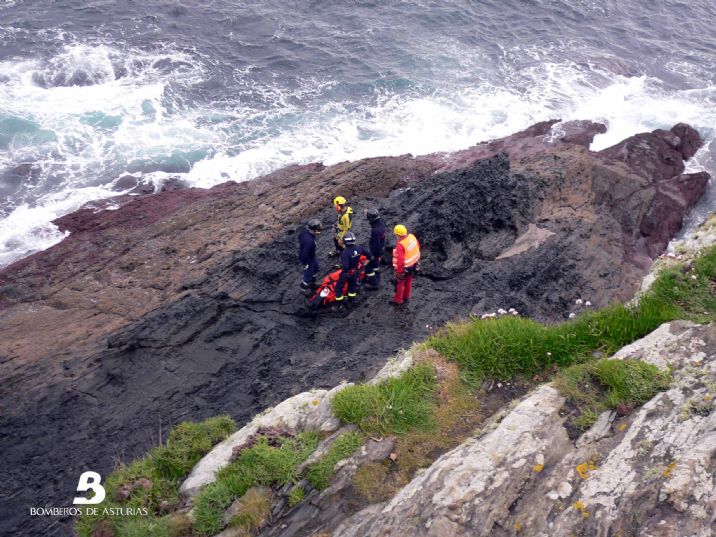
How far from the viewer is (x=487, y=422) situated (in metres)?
6.76

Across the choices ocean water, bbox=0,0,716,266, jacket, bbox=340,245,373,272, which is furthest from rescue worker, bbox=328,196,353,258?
ocean water, bbox=0,0,716,266

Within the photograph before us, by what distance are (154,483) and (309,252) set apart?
5.59 meters

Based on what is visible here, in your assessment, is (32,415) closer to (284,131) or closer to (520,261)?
(520,261)

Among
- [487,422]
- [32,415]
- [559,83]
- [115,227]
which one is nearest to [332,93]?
[559,83]

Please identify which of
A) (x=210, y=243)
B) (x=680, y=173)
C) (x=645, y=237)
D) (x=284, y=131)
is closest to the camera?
(x=210, y=243)

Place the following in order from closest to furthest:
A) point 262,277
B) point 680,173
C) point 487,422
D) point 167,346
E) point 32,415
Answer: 1. point 487,422
2. point 32,415
3. point 167,346
4. point 262,277
5. point 680,173

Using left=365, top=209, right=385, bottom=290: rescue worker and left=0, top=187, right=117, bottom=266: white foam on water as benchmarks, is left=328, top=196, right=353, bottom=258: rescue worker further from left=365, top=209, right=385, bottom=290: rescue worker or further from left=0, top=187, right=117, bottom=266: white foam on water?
left=0, top=187, right=117, bottom=266: white foam on water

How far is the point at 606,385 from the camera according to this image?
21.2ft

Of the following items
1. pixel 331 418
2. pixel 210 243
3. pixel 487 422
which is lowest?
pixel 210 243

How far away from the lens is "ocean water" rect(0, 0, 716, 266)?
20.0 metres

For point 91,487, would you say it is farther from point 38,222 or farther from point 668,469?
point 38,222

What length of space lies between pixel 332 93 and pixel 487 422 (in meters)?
19.6

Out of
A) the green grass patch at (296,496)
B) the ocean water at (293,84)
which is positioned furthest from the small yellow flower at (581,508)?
the ocean water at (293,84)

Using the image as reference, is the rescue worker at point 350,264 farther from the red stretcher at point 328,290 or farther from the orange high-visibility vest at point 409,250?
the orange high-visibility vest at point 409,250
